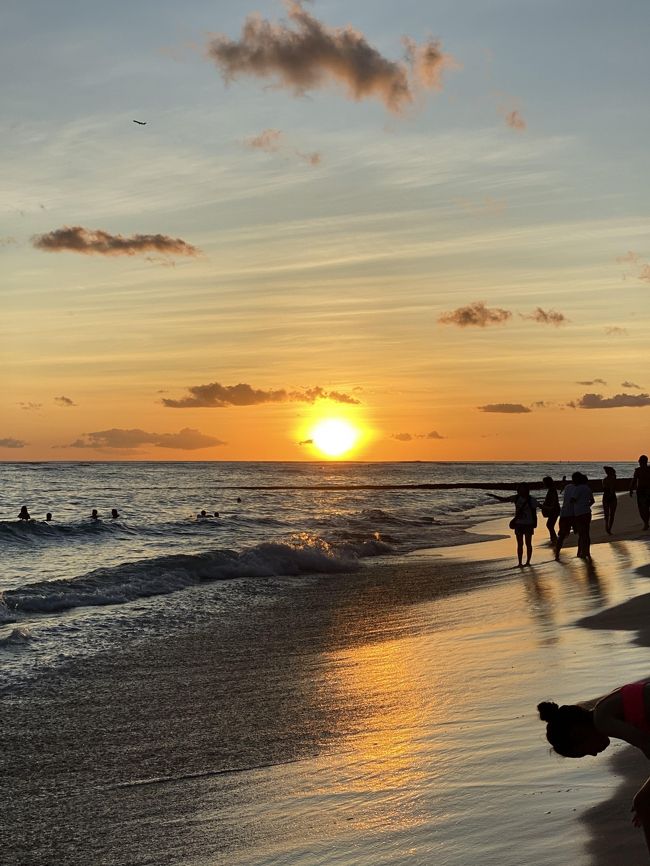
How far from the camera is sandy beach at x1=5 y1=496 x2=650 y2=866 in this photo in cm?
604

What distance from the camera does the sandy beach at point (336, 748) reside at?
6.04m

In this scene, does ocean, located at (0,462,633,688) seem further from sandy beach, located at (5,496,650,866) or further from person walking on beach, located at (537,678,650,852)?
person walking on beach, located at (537,678,650,852)

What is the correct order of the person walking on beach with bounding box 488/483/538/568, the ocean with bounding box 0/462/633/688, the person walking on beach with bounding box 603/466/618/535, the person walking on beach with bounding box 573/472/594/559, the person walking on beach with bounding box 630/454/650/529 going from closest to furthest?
the ocean with bounding box 0/462/633/688, the person walking on beach with bounding box 573/472/594/559, the person walking on beach with bounding box 488/483/538/568, the person walking on beach with bounding box 630/454/650/529, the person walking on beach with bounding box 603/466/618/535

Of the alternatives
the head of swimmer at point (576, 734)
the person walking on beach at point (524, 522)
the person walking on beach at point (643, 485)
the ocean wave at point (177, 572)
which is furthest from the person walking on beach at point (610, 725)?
the person walking on beach at point (643, 485)

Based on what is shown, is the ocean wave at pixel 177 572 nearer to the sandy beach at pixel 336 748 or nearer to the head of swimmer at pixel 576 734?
the sandy beach at pixel 336 748

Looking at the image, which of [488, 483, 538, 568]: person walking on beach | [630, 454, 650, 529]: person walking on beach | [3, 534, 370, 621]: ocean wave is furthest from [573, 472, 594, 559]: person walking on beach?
[3, 534, 370, 621]: ocean wave

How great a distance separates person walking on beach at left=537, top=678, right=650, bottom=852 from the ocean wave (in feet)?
53.4

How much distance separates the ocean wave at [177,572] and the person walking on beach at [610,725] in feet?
53.4

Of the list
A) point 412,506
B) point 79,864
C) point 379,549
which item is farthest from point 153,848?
point 412,506

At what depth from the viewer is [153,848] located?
6383 millimetres

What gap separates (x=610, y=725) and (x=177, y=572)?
2166 centimetres

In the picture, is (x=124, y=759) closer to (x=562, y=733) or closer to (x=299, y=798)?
(x=299, y=798)

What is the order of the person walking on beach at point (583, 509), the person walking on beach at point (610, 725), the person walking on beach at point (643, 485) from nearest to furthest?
the person walking on beach at point (610, 725) → the person walking on beach at point (583, 509) → the person walking on beach at point (643, 485)

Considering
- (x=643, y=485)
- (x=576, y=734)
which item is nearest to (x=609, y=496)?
(x=643, y=485)
